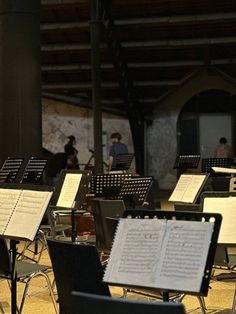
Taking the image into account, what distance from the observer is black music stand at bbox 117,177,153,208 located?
7789 millimetres

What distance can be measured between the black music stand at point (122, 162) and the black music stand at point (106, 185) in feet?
15.4

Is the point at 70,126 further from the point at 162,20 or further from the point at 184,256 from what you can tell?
the point at 184,256

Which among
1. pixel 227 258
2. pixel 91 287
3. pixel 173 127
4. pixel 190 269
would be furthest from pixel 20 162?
pixel 173 127

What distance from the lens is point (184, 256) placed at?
363 cm

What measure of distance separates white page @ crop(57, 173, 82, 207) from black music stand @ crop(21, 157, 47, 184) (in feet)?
4.39

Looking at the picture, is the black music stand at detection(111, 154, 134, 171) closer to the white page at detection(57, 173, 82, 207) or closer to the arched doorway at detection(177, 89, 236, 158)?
the white page at detection(57, 173, 82, 207)

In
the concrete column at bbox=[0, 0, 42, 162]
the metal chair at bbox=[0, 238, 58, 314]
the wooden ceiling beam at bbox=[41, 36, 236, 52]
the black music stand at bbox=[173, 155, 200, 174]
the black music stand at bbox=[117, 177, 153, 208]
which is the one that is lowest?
the metal chair at bbox=[0, 238, 58, 314]

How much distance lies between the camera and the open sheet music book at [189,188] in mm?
8070

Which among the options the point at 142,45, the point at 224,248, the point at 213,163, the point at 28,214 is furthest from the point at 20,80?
the point at 142,45

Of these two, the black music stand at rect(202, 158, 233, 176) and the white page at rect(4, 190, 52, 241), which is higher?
the white page at rect(4, 190, 52, 241)

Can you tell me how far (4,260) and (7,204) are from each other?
1.34ft

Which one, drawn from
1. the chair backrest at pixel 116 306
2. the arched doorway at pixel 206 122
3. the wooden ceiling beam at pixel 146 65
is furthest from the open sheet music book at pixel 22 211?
the arched doorway at pixel 206 122

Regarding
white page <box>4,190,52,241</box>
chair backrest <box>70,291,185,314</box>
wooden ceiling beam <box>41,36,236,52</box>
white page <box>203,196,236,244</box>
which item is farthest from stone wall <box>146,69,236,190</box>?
chair backrest <box>70,291,185,314</box>

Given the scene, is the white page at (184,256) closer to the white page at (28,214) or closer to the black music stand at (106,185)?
the white page at (28,214)
